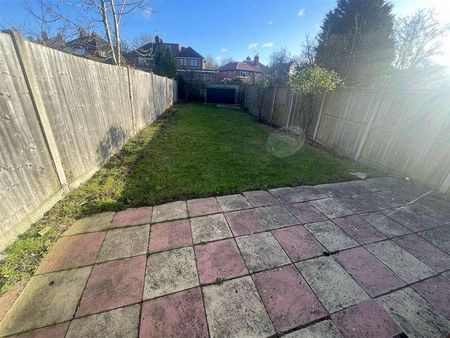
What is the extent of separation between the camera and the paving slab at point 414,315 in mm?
1625

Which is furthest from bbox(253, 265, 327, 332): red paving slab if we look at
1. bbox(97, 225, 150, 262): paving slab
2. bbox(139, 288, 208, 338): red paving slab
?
bbox(97, 225, 150, 262): paving slab

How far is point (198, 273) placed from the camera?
2.03m

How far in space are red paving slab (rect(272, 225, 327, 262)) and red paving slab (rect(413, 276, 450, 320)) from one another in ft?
2.95

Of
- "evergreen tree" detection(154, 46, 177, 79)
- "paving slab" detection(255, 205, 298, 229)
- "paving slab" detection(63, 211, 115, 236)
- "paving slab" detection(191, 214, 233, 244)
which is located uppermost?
"evergreen tree" detection(154, 46, 177, 79)

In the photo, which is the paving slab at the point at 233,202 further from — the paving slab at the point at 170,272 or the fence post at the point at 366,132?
the fence post at the point at 366,132

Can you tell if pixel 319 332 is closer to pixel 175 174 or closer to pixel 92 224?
pixel 92 224

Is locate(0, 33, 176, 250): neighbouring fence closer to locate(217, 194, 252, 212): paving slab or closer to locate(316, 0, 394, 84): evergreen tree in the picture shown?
locate(217, 194, 252, 212): paving slab

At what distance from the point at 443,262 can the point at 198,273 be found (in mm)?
2845

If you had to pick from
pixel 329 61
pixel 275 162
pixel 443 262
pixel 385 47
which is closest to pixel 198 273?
→ pixel 443 262

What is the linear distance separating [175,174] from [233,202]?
1490mm

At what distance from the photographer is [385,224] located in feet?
9.81

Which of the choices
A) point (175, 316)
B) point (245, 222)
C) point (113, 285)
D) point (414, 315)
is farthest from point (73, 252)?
point (414, 315)

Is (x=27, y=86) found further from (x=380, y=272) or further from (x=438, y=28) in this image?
(x=438, y=28)

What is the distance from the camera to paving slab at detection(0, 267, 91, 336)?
1.56 metres
